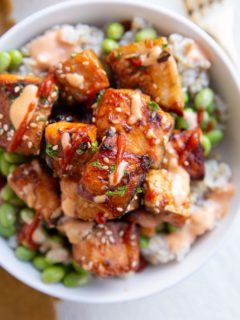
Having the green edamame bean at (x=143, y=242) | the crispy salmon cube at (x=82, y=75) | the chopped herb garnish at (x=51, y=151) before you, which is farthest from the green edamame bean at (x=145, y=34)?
the green edamame bean at (x=143, y=242)

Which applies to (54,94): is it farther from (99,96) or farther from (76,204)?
(76,204)

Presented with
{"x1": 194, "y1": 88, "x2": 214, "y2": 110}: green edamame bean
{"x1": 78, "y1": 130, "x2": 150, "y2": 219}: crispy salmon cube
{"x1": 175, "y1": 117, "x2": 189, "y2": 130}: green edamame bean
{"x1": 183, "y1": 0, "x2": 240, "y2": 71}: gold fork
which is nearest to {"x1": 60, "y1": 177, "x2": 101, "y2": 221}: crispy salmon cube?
{"x1": 78, "y1": 130, "x2": 150, "y2": 219}: crispy salmon cube

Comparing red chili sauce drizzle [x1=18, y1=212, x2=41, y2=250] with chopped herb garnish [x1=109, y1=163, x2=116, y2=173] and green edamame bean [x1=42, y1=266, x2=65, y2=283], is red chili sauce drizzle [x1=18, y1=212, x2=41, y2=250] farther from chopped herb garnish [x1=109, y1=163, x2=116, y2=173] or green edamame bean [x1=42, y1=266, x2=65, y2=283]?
chopped herb garnish [x1=109, y1=163, x2=116, y2=173]

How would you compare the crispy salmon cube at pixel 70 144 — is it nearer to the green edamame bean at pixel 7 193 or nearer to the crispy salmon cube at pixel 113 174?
the crispy salmon cube at pixel 113 174

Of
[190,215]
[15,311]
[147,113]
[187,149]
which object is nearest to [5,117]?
[147,113]

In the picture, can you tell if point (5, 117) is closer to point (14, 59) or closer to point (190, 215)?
point (14, 59)

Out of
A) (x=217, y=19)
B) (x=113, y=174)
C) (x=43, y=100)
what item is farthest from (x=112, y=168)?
(x=217, y=19)
